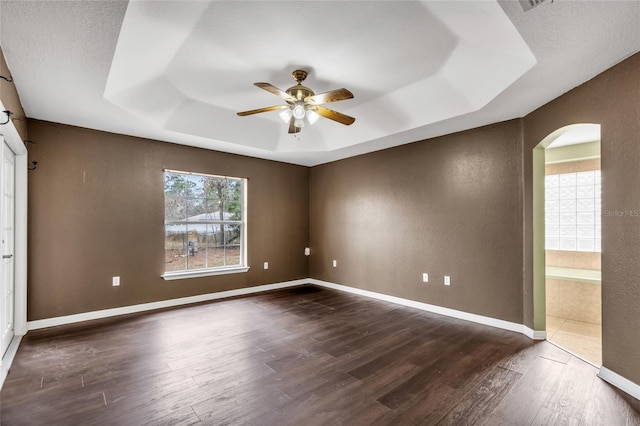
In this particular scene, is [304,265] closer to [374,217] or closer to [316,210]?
[316,210]

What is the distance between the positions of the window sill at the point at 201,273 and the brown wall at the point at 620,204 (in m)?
4.52

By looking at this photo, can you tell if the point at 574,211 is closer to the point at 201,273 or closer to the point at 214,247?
the point at 214,247

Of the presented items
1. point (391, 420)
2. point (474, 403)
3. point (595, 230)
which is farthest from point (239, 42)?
point (595, 230)

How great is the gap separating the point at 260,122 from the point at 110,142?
1.99 metres

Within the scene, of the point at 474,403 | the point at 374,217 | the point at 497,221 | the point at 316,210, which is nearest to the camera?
the point at 474,403

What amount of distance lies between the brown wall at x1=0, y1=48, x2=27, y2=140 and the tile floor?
17.2 feet

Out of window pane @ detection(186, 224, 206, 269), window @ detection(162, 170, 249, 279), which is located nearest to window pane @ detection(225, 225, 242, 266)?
window @ detection(162, 170, 249, 279)

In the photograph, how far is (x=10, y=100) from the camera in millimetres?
2453

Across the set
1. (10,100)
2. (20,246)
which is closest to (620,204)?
(10,100)

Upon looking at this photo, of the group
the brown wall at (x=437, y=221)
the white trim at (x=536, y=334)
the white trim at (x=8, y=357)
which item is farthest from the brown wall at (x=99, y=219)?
the white trim at (x=536, y=334)

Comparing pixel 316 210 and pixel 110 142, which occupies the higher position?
pixel 110 142

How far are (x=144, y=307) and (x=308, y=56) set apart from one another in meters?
3.85

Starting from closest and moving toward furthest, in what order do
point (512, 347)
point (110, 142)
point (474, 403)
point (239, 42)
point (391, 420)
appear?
point (391, 420) → point (474, 403) → point (239, 42) → point (512, 347) → point (110, 142)

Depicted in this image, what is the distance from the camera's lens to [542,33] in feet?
6.30
